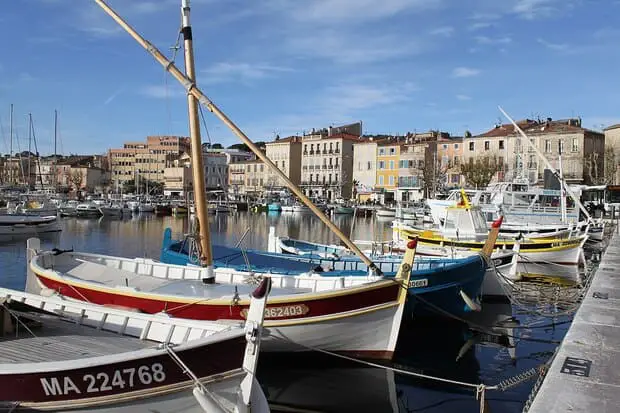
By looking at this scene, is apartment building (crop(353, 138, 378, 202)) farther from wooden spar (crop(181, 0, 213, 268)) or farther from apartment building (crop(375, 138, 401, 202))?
wooden spar (crop(181, 0, 213, 268))

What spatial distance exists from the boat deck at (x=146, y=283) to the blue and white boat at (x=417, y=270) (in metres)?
1.73

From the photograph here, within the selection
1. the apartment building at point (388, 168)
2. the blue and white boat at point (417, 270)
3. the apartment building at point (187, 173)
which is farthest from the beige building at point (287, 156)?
the blue and white boat at point (417, 270)

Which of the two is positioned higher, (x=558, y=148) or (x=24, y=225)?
(x=558, y=148)

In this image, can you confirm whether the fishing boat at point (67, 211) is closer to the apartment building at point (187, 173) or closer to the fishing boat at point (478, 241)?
the apartment building at point (187, 173)

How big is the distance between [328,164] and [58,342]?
108 metres

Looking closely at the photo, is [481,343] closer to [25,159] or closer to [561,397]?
[561,397]

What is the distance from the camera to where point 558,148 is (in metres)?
80.6

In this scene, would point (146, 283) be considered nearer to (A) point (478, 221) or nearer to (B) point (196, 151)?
(B) point (196, 151)

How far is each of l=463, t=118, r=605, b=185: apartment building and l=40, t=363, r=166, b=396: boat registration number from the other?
7147 cm

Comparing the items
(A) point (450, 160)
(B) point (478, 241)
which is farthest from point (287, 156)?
(B) point (478, 241)

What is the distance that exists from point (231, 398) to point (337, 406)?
4071mm

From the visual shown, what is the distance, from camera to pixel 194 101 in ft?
43.5

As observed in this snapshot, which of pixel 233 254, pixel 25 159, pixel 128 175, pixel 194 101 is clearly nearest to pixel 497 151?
pixel 233 254

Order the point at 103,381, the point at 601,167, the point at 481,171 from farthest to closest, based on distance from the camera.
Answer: the point at 601,167 → the point at 481,171 → the point at 103,381
